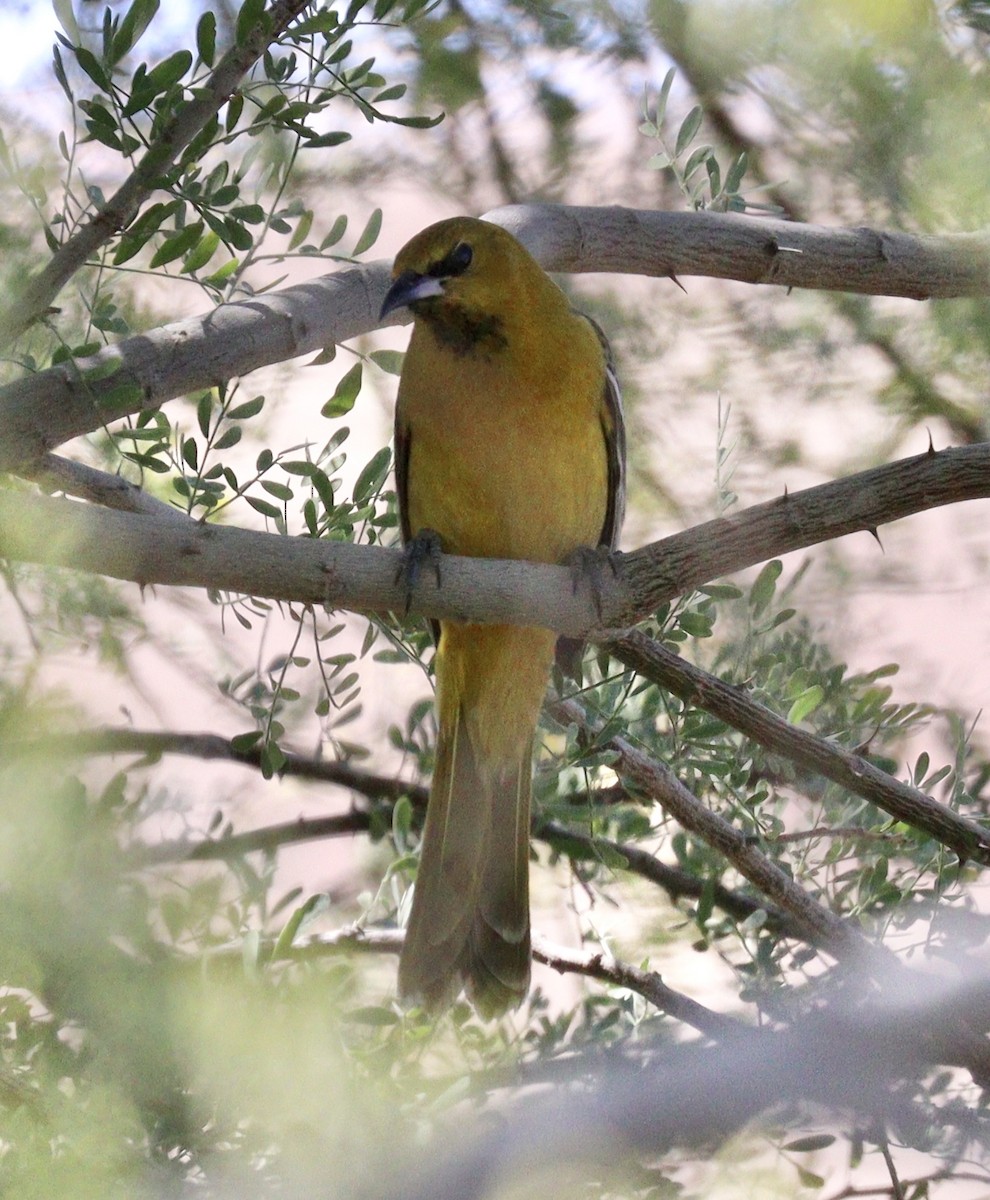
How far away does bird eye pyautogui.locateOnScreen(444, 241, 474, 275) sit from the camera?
6.73ft

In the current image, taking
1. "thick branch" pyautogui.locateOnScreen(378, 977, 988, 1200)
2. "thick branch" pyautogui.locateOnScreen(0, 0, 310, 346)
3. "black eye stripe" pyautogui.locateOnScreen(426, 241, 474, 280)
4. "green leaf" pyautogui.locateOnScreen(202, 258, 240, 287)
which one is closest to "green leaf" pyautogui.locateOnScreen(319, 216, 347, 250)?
"green leaf" pyautogui.locateOnScreen(202, 258, 240, 287)

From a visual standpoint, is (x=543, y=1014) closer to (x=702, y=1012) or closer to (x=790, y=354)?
(x=702, y=1012)

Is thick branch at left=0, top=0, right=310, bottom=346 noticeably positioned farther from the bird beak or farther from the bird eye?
the bird eye

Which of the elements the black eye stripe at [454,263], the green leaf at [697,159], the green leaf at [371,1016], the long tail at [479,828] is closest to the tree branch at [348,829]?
the long tail at [479,828]

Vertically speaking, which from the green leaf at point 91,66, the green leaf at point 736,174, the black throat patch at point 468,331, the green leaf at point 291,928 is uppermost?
the green leaf at point 736,174

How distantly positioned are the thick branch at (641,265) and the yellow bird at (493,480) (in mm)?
84

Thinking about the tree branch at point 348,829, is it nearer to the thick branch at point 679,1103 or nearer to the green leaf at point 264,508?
the green leaf at point 264,508

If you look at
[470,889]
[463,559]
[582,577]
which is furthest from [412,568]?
[470,889]

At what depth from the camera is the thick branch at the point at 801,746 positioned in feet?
5.15

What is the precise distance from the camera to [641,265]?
1976 mm

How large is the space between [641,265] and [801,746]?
80 centimetres

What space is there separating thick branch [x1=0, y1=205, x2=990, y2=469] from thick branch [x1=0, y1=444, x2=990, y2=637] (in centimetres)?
31

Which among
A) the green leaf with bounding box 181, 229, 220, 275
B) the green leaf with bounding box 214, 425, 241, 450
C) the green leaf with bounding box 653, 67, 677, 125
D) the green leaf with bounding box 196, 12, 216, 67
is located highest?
the green leaf with bounding box 653, 67, 677, 125

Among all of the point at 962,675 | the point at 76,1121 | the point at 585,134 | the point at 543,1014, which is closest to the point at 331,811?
the point at 543,1014
